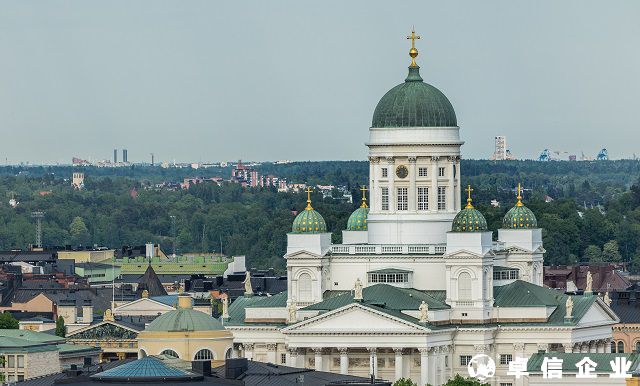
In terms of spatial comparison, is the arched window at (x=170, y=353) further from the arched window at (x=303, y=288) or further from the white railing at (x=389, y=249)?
the white railing at (x=389, y=249)

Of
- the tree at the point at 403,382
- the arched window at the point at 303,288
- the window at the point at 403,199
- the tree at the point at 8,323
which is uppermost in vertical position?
the window at the point at 403,199

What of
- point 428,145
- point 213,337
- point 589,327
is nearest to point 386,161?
point 428,145

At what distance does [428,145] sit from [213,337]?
2296cm

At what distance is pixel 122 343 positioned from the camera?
176500mm

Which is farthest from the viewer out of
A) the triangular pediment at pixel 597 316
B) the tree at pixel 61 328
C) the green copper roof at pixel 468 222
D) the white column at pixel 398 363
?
the tree at pixel 61 328

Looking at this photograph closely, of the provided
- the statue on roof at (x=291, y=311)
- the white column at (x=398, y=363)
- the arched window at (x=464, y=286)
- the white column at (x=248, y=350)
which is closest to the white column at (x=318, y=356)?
the statue on roof at (x=291, y=311)

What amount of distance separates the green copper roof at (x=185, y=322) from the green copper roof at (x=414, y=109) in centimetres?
2127

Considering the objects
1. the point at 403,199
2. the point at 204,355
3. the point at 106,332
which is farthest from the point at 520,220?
the point at 204,355

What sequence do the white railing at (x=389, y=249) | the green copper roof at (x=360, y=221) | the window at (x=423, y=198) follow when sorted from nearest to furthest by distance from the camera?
the white railing at (x=389, y=249), the window at (x=423, y=198), the green copper roof at (x=360, y=221)

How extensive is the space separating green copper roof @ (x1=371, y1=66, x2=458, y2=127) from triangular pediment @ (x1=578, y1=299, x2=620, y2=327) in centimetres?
1057

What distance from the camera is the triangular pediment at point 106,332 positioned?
Answer: 177m

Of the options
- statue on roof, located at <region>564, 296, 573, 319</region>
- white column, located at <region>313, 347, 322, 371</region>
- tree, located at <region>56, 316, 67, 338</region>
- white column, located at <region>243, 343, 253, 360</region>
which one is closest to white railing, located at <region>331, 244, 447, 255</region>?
white column, located at <region>243, 343, 253, 360</region>

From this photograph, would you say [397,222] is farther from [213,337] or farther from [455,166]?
[213,337]

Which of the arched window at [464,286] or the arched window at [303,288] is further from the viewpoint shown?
the arched window at [303,288]
